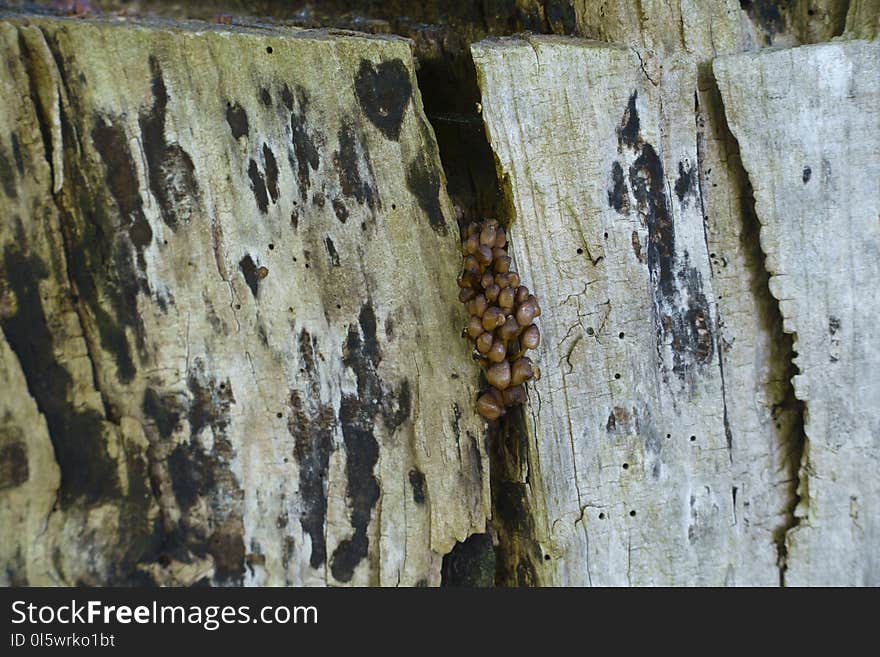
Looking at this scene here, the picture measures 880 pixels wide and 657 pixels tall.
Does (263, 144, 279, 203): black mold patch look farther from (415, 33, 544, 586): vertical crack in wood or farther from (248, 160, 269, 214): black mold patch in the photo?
(415, 33, 544, 586): vertical crack in wood

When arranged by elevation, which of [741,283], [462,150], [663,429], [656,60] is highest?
[656,60]

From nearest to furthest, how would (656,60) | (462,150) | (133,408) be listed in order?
(133,408), (656,60), (462,150)

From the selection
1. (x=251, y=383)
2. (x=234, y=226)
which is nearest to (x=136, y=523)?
(x=251, y=383)

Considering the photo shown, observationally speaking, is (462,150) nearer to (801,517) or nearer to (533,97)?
(533,97)

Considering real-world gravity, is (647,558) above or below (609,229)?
below

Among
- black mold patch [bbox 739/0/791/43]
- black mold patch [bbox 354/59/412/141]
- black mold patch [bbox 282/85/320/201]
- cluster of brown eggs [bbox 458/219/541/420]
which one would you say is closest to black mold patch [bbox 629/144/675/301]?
cluster of brown eggs [bbox 458/219/541/420]

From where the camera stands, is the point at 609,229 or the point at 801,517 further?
the point at 801,517

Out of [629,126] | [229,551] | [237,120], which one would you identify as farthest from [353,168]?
[229,551]
